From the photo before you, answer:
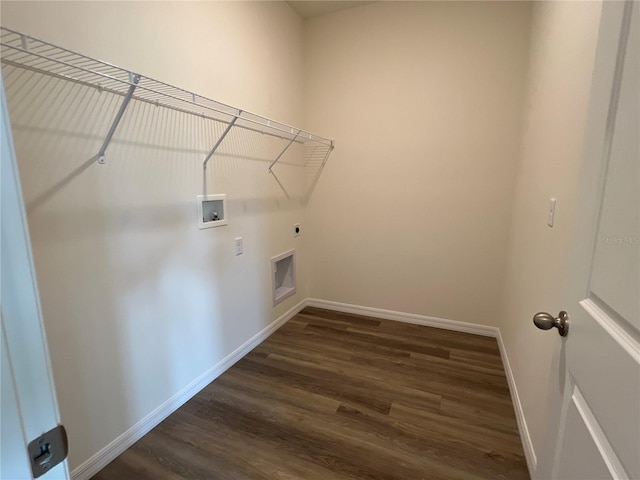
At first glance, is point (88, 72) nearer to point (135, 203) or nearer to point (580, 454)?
point (135, 203)

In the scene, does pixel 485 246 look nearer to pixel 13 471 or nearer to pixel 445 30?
pixel 445 30

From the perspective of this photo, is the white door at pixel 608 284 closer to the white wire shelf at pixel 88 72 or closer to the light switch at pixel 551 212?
the light switch at pixel 551 212

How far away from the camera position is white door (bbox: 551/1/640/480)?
20.5 inches

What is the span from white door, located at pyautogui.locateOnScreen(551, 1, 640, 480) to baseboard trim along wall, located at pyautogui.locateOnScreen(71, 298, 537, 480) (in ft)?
3.25

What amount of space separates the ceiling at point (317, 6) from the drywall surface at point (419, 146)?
2.7 inches

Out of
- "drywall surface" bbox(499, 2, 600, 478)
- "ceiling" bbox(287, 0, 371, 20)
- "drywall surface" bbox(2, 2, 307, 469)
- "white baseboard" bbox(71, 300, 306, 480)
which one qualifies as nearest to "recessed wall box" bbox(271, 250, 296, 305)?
"white baseboard" bbox(71, 300, 306, 480)

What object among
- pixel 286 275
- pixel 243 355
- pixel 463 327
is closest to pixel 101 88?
pixel 243 355

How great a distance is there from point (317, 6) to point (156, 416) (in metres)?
3.26

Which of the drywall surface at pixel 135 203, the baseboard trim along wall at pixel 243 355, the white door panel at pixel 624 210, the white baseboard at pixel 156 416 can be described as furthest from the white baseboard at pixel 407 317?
the white door panel at pixel 624 210

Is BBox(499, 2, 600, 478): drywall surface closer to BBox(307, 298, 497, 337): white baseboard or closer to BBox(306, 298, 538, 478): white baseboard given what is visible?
BBox(306, 298, 538, 478): white baseboard

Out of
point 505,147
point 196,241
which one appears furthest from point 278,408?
point 505,147

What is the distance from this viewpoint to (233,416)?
1779 millimetres

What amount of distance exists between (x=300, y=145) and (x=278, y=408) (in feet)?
7.32

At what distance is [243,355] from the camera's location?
2.40 meters
